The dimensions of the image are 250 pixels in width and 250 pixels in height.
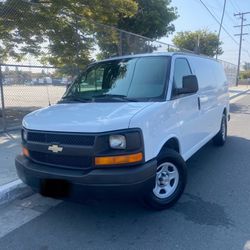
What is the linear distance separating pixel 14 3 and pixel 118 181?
6754mm

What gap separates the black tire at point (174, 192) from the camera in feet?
12.2

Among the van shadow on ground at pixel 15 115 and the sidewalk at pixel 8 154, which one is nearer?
the sidewalk at pixel 8 154

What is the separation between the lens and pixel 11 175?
4.82 meters

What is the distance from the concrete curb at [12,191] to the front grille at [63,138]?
1.05 metres

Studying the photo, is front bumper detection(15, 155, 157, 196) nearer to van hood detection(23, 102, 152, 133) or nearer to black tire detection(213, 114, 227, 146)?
van hood detection(23, 102, 152, 133)

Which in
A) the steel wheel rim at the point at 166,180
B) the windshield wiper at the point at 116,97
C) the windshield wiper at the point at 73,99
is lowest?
the steel wheel rim at the point at 166,180

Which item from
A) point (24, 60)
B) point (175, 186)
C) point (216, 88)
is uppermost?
point (24, 60)

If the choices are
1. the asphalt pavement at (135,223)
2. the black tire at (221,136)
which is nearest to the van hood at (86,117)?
the asphalt pavement at (135,223)

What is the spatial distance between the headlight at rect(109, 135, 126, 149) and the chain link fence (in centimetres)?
514

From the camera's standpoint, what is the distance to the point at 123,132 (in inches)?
127

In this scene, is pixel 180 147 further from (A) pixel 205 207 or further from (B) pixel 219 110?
(B) pixel 219 110

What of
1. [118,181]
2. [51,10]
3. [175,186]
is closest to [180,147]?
[175,186]

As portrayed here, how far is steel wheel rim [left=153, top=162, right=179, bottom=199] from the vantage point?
3861 millimetres

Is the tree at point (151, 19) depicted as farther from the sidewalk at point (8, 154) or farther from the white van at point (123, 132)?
the white van at point (123, 132)
